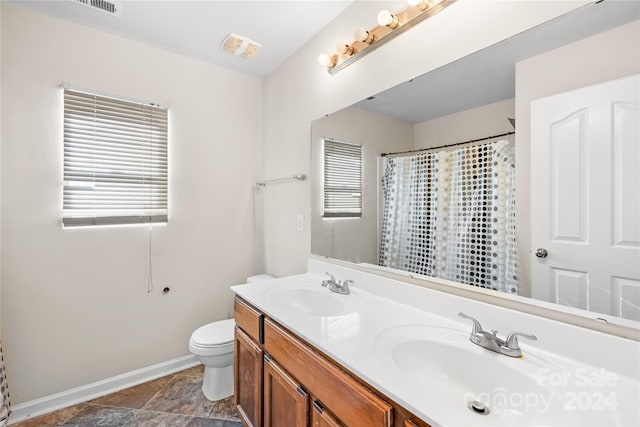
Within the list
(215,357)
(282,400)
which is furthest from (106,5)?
(282,400)

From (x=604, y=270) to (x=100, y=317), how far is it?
272 cm

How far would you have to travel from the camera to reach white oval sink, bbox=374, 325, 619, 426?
661mm

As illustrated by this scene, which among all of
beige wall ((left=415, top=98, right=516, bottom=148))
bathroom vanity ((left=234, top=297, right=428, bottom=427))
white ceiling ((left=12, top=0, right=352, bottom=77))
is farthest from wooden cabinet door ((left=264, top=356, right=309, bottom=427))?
white ceiling ((left=12, top=0, right=352, bottom=77))

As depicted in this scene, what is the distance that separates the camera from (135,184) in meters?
2.11

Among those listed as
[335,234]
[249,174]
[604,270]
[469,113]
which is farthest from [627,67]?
[249,174]

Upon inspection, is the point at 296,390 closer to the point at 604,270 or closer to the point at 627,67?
the point at 604,270

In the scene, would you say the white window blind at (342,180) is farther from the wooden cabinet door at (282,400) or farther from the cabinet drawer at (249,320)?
the wooden cabinet door at (282,400)

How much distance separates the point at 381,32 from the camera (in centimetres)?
149

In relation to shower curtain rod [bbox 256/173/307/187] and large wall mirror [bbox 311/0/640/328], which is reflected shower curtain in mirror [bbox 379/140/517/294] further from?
shower curtain rod [bbox 256/173/307/187]

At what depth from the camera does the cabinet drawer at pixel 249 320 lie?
1.40 m

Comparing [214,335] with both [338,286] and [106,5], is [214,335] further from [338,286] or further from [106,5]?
[106,5]

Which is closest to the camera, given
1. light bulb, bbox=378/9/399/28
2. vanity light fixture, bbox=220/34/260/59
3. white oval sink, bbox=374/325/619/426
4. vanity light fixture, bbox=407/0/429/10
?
white oval sink, bbox=374/325/619/426

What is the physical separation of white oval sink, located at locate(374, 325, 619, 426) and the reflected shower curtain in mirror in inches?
11.1

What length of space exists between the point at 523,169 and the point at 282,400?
4.32 feet
